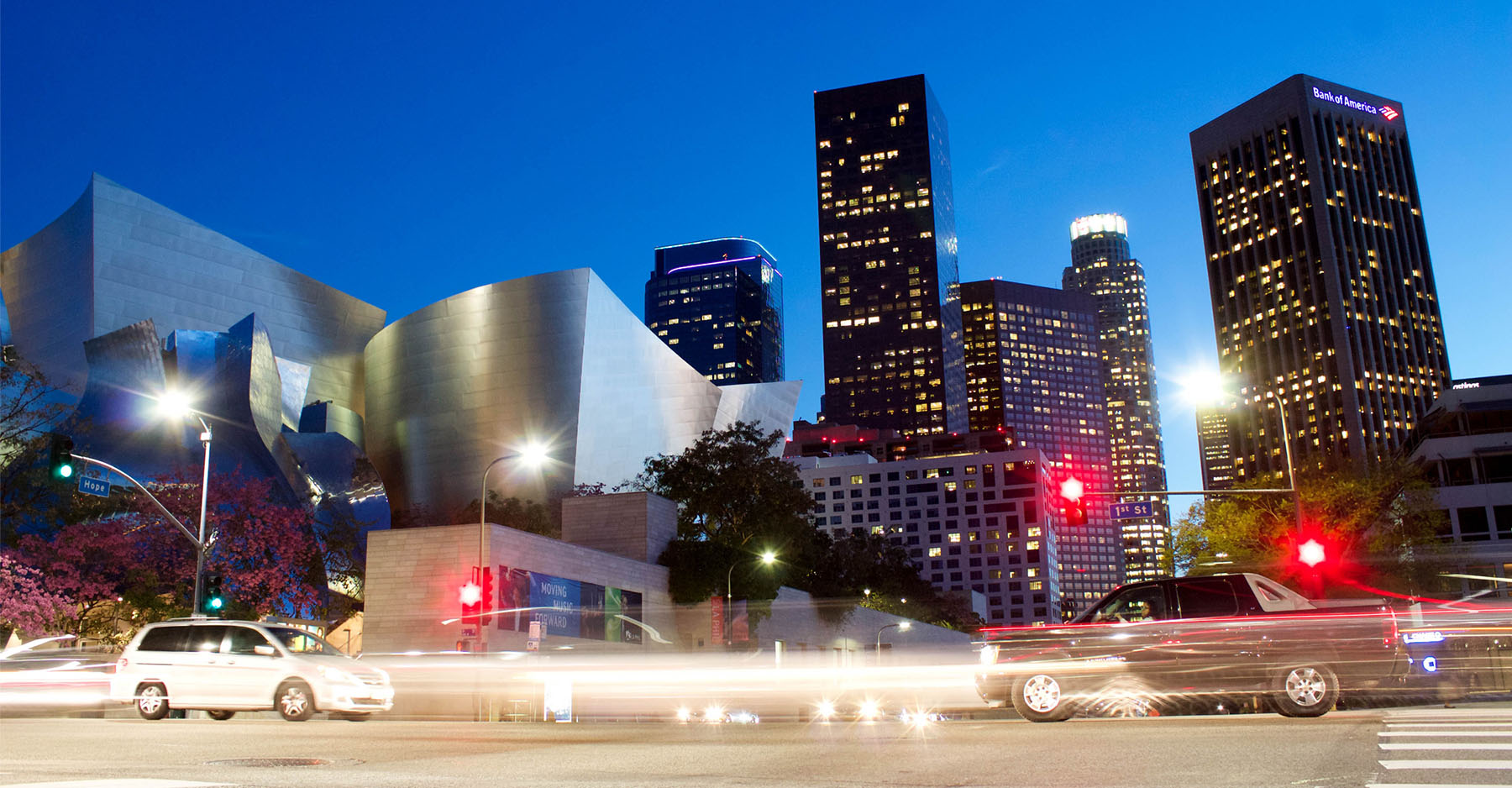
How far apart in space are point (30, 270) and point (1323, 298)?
595 ft

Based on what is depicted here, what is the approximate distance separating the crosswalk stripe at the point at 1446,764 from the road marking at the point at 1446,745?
108cm

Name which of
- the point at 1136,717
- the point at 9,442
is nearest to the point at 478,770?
the point at 1136,717

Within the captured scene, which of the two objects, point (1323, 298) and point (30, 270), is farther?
point (1323, 298)

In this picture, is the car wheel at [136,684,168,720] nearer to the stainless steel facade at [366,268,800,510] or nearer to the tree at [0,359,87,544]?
the tree at [0,359,87,544]

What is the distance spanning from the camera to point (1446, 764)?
29.7 ft

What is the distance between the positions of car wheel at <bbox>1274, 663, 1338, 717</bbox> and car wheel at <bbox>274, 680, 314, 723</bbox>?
14.4 meters

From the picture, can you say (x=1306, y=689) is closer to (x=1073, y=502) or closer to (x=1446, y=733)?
(x=1446, y=733)

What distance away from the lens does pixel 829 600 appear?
8112cm

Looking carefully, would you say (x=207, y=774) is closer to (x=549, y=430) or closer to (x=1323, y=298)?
(x=549, y=430)

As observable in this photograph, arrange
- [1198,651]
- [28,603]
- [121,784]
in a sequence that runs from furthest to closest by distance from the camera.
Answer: [28,603] → [1198,651] → [121,784]

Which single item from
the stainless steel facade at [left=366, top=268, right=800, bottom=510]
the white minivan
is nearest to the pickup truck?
the white minivan

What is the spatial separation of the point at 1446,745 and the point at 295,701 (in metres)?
15.8

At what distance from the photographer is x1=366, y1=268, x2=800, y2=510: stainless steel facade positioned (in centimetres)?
7350

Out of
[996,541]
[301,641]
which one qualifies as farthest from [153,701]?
[996,541]
